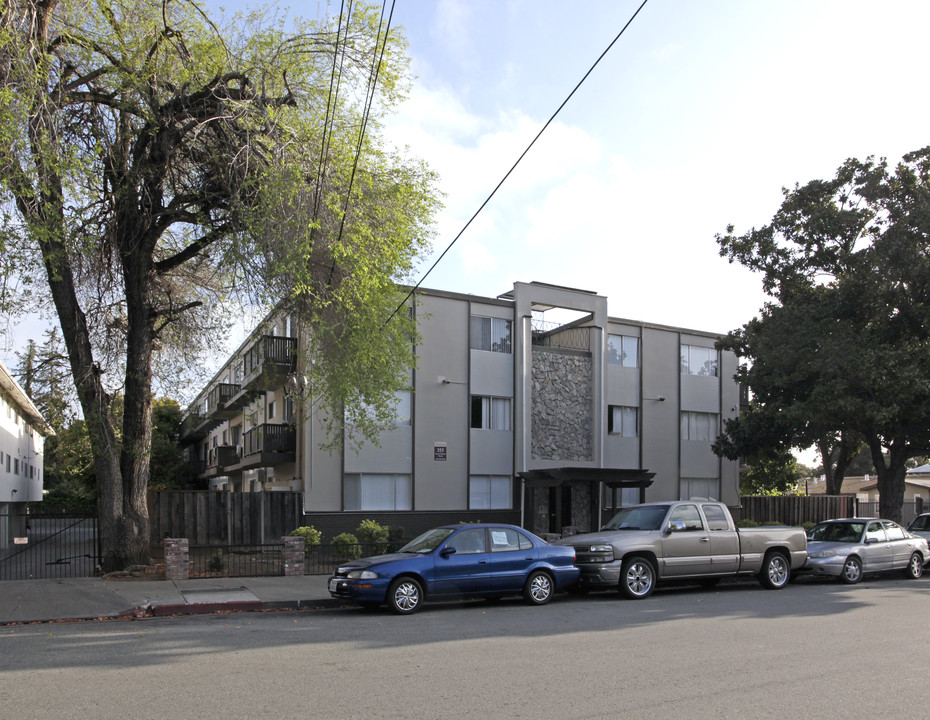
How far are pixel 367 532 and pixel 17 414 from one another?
24050mm

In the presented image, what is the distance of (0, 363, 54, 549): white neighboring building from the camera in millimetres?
30984

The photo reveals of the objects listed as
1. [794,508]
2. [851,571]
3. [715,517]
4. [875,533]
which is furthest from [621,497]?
[715,517]

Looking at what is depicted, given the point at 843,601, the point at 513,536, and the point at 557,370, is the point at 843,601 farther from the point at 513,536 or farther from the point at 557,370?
the point at 557,370

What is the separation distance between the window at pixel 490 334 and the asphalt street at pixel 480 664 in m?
15.3

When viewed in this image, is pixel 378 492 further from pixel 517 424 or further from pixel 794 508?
pixel 794 508

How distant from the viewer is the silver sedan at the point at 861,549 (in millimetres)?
17594

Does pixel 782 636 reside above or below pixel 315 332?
below

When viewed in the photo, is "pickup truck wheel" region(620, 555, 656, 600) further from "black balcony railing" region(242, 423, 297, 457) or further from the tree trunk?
the tree trunk

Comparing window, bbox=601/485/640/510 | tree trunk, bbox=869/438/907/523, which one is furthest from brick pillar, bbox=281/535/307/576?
tree trunk, bbox=869/438/907/523

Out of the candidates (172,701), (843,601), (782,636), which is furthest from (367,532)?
(172,701)

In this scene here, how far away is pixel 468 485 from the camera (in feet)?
88.6

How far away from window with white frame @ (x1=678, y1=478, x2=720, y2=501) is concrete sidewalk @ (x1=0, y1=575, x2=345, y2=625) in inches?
769

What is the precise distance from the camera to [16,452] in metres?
37.2

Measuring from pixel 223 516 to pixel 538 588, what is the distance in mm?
12691
